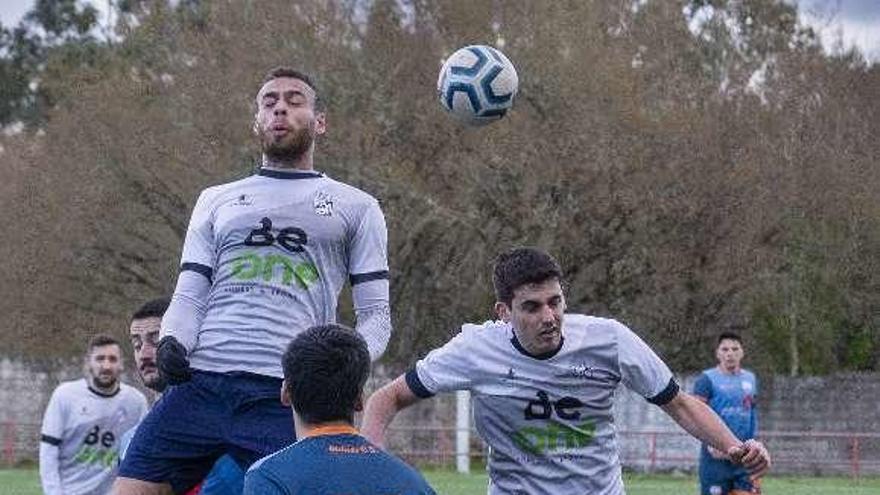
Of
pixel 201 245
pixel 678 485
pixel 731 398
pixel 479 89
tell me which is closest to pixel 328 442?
pixel 201 245

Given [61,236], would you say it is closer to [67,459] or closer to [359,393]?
[67,459]

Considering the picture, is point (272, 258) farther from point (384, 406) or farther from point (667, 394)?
point (667, 394)

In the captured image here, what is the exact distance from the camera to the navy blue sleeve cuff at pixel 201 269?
22.3 feet

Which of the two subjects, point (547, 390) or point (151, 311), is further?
point (151, 311)

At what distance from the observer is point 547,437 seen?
7113 millimetres

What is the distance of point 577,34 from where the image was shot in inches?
1308

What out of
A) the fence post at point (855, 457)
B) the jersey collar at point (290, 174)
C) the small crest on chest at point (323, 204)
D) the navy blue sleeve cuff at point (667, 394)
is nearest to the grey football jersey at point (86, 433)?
the jersey collar at point (290, 174)

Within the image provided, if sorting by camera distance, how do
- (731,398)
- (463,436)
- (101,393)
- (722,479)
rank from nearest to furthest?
(101,393) → (722,479) → (731,398) → (463,436)

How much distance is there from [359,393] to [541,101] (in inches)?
1140

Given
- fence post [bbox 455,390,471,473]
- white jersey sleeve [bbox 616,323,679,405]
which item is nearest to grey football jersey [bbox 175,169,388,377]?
white jersey sleeve [bbox 616,323,679,405]

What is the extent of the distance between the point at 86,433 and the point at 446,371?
604 cm

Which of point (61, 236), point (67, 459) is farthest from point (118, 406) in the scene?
point (61, 236)

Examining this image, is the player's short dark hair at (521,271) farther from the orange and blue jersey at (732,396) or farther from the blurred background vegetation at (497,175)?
the blurred background vegetation at (497,175)

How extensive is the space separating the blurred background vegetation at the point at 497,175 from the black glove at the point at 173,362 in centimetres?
2596
